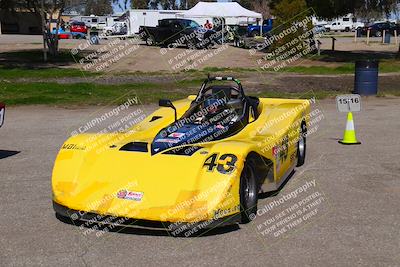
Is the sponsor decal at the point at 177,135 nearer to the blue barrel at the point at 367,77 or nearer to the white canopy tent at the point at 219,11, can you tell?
the blue barrel at the point at 367,77

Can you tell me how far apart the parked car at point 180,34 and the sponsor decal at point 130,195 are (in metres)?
32.7

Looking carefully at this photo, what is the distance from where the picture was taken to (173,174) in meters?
5.50

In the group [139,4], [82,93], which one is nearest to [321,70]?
[82,93]

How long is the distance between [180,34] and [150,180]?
34.1 metres

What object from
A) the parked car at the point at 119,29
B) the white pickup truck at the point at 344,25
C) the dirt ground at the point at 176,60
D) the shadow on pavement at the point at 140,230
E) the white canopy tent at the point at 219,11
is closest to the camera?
the shadow on pavement at the point at 140,230

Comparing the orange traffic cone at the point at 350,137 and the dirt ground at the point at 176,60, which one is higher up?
the orange traffic cone at the point at 350,137

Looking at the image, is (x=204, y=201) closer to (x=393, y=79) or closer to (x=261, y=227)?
(x=261, y=227)

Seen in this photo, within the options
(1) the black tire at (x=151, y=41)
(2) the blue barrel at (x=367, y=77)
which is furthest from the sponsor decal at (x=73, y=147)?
(1) the black tire at (x=151, y=41)

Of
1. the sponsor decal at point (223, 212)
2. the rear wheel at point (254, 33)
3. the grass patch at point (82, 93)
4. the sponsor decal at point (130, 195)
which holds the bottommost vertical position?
the grass patch at point (82, 93)

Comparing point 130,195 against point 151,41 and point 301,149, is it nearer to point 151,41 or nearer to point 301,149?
point 301,149

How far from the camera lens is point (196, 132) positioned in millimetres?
6793

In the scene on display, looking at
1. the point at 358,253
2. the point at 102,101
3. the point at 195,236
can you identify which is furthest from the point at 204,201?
the point at 102,101

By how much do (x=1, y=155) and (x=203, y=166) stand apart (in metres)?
5.28

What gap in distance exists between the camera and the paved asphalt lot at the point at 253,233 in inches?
191
